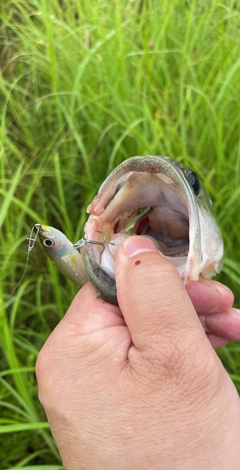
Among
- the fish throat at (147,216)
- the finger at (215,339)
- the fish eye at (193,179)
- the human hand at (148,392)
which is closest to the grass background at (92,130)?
the finger at (215,339)

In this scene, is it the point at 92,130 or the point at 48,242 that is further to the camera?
the point at 92,130

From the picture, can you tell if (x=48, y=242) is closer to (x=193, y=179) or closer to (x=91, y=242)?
(x=91, y=242)

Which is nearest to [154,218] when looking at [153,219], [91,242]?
[153,219]

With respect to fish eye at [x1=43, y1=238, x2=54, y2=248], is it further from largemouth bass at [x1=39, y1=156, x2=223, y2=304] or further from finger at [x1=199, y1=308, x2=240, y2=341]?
finger at [x1=199, y1=308, x2=240, y2=341]

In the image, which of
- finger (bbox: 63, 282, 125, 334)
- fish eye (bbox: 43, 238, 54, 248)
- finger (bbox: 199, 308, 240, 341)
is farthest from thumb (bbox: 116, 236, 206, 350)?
finger (bbox: 199, 308, 240, 341)

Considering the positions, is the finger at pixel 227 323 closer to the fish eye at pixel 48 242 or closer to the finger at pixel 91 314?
the finger at pixel 91 314

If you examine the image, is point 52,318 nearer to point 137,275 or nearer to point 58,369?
point 58,369

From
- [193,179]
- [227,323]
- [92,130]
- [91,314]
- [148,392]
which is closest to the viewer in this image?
[148,392]

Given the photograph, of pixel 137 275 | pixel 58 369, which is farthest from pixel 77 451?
pixel 137 275
